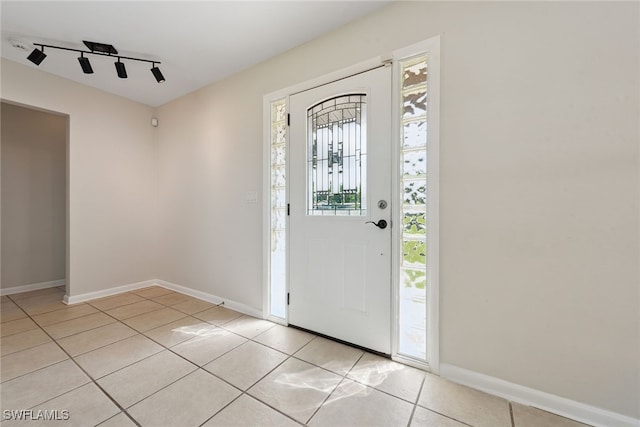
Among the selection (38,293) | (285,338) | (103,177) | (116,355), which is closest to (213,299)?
(116,355)

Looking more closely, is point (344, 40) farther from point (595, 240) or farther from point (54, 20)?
point (54, 20)

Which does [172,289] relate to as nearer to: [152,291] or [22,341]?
[152,291]

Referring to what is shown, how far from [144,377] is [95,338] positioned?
92cm

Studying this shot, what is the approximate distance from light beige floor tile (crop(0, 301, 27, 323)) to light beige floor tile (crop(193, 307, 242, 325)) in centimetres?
178

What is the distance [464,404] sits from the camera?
4.70ft

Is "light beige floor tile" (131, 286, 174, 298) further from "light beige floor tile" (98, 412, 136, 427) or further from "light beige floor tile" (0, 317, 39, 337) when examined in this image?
"light beige floor tile" (98, 412, 136, 427)

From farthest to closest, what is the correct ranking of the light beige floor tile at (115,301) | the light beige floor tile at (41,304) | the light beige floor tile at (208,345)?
the light beige floor tile at (115,301) → the light beige floor tile at (41,304) → the light beige floor tile at (208,345)

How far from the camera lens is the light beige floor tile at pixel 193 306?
2.79m

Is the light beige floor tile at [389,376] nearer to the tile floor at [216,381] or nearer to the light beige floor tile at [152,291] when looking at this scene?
the tile floor at [216,381]

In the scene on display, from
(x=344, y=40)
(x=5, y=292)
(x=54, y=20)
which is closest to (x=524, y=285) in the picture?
(x=344, y=40)

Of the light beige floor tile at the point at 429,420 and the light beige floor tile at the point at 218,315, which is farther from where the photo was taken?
the light beige floor tile at the point at 218,315

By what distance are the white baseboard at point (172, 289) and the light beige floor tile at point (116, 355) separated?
0.85 meters

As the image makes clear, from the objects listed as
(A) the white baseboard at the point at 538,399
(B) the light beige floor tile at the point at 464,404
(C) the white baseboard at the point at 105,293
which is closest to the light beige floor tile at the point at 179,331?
(C) the white baseboard at the point at 105,293

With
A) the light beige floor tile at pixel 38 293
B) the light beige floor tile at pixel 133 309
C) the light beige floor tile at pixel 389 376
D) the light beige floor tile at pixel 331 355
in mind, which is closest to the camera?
the light beige floor tile at pixel 389 376
